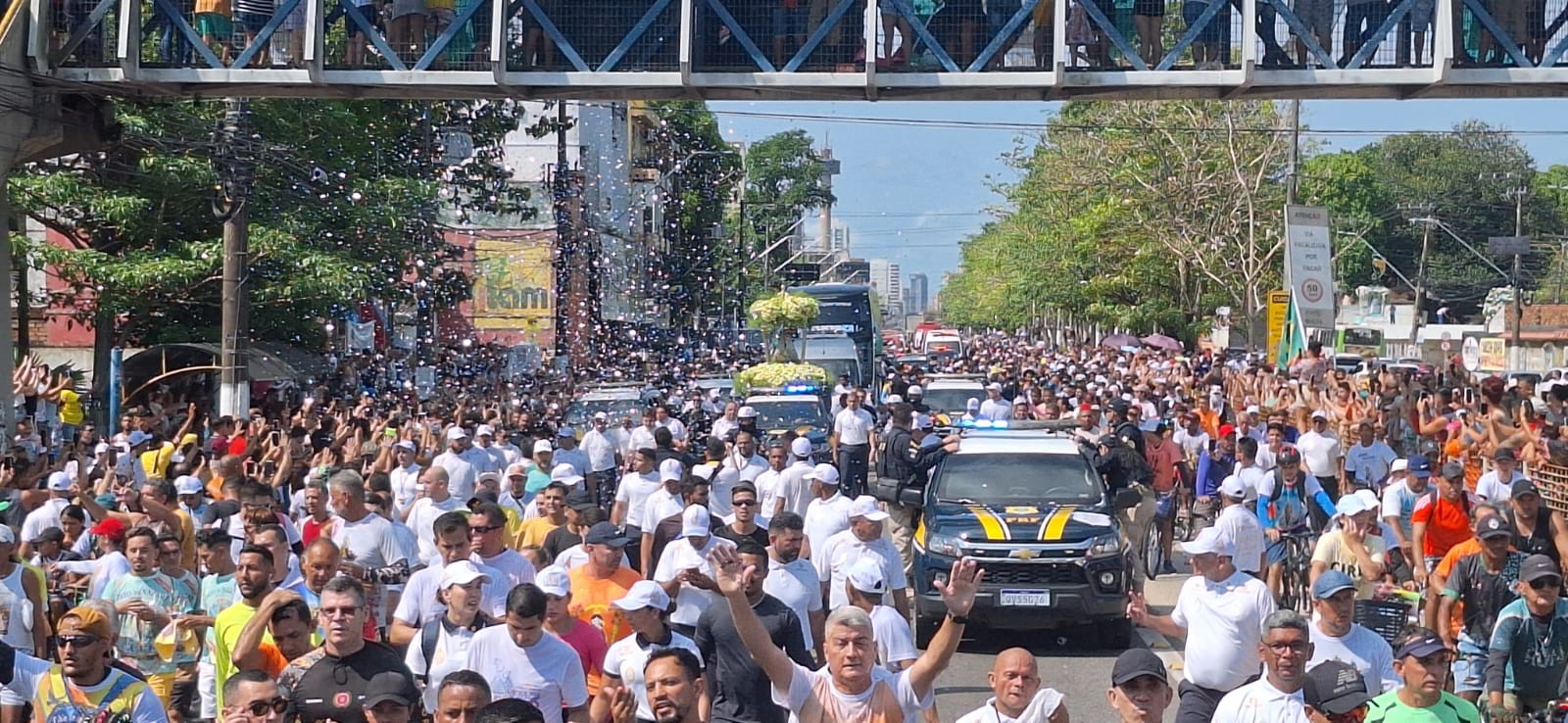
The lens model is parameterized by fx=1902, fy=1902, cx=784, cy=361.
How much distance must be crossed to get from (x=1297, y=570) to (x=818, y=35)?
6.39 metres

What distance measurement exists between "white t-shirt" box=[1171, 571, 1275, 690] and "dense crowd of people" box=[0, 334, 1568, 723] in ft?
0.05

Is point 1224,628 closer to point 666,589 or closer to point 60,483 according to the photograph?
point 666,589

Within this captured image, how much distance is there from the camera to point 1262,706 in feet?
21.8

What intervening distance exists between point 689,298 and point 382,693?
177ft

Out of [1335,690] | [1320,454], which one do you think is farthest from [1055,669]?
[1320,454]

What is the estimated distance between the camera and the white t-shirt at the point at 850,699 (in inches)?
256

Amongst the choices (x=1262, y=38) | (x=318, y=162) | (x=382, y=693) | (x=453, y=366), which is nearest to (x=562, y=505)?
(x=382, y=693)

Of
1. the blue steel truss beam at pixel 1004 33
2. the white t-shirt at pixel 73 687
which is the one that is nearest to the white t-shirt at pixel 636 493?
the blue steel truss beam at pixel 1004 33

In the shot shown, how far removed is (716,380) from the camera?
3278 centimetres

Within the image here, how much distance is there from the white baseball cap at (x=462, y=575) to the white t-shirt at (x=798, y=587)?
1.47 meters

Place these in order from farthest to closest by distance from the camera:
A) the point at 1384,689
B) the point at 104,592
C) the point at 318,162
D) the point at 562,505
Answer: the point at 318,162, the point at 562,505, the point at 104,592, the point at 1384,689

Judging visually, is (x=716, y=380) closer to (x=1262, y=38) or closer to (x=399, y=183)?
(x=399, y=183)

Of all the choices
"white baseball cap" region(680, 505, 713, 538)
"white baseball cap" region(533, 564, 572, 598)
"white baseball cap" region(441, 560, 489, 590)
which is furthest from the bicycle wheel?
"white baseball cap" region(533, 564, 572, 598)

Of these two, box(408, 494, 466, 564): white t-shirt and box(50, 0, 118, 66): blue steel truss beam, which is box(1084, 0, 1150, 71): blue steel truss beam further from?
box(50, 0, 118, 66): blue steel truss beam
